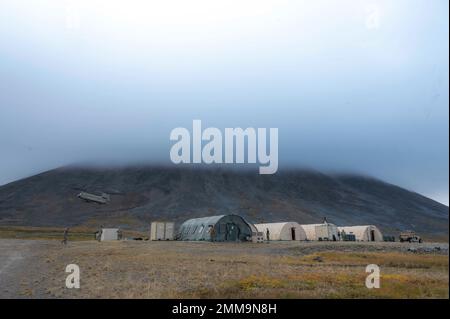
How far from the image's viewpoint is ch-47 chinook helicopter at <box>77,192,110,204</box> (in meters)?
134

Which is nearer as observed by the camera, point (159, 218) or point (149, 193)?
point (159, 218)

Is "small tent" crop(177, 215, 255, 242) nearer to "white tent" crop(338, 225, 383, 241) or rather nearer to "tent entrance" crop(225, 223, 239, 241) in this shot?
"tent entrance" crop(225, 223, 239, 241)

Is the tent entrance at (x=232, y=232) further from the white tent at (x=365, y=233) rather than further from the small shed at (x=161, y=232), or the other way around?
the white tent at (x=365, y=233)

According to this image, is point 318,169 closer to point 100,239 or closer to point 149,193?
point 149,193

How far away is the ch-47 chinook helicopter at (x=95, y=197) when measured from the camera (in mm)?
133750

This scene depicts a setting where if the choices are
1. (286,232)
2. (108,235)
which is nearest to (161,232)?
(108,235)

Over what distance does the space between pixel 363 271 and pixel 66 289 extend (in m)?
14.4

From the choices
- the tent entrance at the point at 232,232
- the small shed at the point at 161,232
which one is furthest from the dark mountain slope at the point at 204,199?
the tent entrance at the point at 232,232

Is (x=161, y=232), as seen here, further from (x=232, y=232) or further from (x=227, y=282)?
(x=227, y=282)

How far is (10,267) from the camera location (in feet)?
75.6

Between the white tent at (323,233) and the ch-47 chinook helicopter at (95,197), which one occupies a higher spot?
the ch-47 chinook helicopter at (95,197)

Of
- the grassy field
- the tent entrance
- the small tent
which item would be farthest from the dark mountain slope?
the grassy field

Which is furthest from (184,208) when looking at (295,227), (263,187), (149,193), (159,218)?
(295,227)

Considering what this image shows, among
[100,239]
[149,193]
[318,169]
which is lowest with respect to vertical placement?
[100,239]
